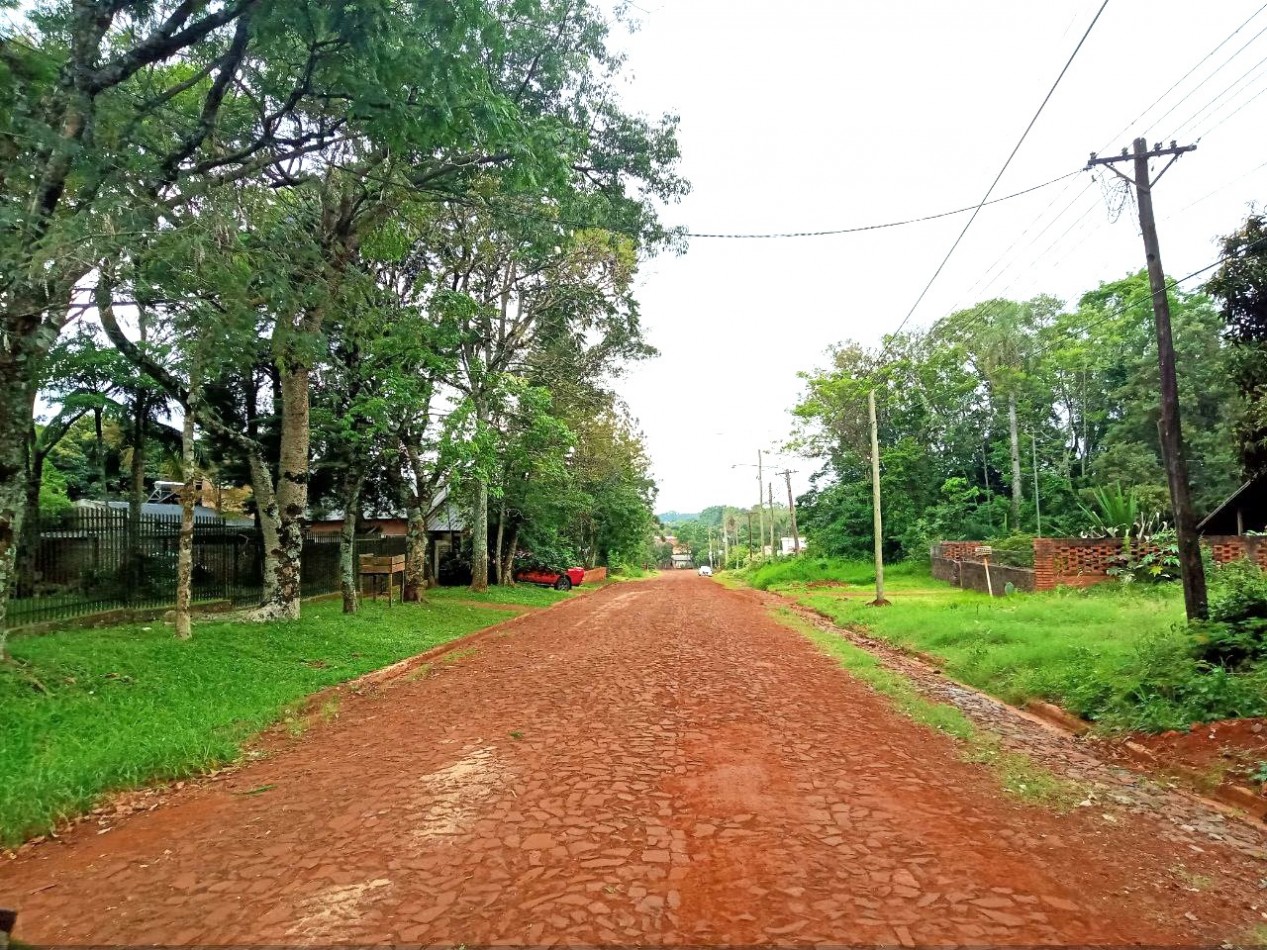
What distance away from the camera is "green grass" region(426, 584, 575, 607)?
2305cm

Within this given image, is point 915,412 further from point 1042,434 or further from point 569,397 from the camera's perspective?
point 569,397

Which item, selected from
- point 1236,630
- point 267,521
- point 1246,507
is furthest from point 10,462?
point 1246,507

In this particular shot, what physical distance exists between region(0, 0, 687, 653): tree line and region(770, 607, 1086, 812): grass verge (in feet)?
23.7

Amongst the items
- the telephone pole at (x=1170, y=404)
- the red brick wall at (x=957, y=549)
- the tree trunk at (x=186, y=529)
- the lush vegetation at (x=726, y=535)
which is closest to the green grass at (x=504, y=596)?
the tree trunk at (x=186, y=529)

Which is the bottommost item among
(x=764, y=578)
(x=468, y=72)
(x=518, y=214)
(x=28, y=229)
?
(x=764, y=578)

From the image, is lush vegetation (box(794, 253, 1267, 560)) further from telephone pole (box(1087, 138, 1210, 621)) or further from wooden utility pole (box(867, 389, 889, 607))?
telephone pole (box(1087, 138, 1210, 621))

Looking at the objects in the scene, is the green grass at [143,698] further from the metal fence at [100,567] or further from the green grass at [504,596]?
the green grass at [504,596]

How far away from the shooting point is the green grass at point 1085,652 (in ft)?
22.6

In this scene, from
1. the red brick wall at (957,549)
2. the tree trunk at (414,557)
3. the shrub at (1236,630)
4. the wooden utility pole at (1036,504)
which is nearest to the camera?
the shrub at (1236,630)

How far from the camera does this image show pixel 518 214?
12.1 metres

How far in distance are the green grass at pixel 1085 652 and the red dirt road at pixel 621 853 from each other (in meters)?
2.30

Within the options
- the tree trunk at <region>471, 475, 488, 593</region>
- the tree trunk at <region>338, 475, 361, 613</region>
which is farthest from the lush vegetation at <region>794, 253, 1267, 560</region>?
the tree trunk at <region>338, 475, 361, 613</region>

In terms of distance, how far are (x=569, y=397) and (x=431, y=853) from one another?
790 inches

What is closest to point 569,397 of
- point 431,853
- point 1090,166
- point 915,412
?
point 1090,166
